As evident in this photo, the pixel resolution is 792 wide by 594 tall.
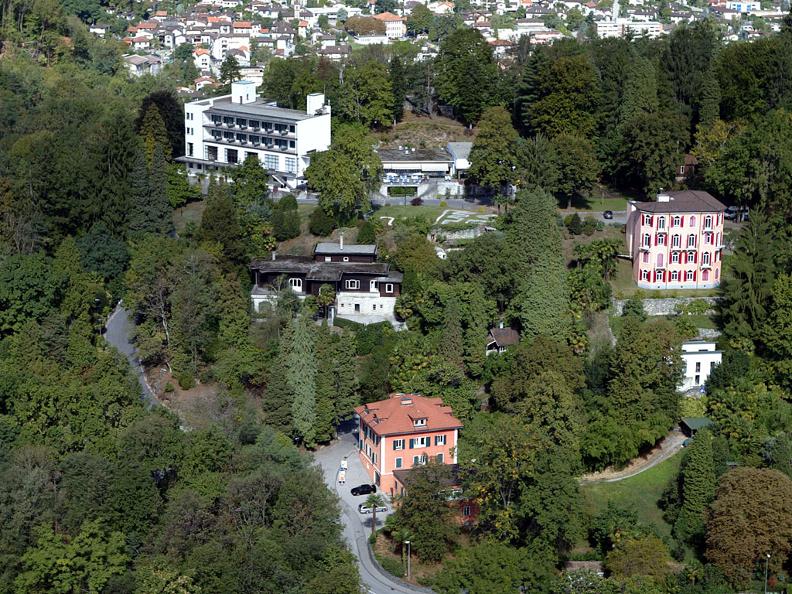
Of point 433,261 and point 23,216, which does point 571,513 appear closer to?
point 433,261

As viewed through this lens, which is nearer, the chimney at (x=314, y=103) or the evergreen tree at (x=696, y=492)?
the evergreen tree at (x=696, y=492)

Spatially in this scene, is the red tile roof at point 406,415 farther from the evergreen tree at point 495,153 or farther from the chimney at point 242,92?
the chimney at point 242,92

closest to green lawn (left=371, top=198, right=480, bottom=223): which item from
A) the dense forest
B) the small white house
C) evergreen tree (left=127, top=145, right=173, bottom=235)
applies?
the dense forest

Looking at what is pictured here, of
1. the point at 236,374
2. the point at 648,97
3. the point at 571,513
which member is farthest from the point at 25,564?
the point at 648,97

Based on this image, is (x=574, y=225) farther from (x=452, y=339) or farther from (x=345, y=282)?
(x=345, y=282)

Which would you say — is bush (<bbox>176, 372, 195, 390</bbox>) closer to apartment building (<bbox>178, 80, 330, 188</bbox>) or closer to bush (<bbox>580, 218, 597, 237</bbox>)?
apartment building (<bbox>178, 80, 330, 188</bbox>)

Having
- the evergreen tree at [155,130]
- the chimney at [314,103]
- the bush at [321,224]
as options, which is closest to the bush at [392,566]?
the bush at [321,224]
